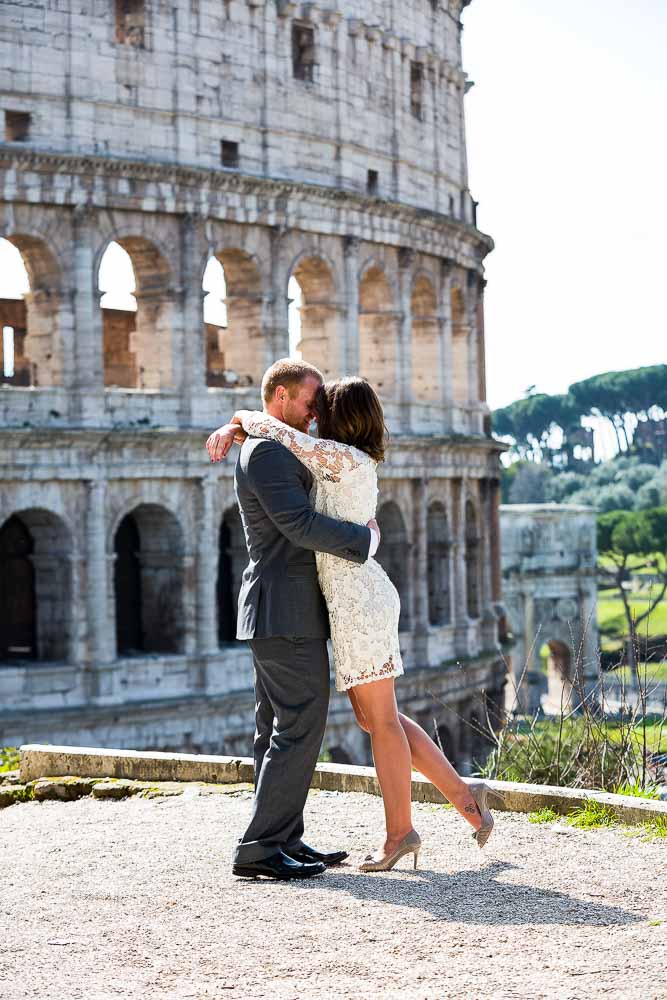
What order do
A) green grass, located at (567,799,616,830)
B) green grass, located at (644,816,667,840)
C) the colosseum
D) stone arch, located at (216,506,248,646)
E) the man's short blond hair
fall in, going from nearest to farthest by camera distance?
1. the man's short blond hair
2. green grass, located at (644,816,667,840)
3. green grass, located at (567,799,616,830)
4. the colosseum
5. stone arch, located at (216,506,248,646)

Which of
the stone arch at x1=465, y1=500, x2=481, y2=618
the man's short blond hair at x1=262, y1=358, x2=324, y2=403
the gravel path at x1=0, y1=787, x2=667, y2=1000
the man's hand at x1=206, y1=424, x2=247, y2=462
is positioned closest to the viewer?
the gravel path at x1=0, y1=787, x2=667, y2=1000

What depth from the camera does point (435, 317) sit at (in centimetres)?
2709

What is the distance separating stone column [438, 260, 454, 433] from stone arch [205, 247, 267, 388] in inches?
178

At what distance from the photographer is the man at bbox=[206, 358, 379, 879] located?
20.3 ft

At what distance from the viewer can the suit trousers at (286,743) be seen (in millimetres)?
6215

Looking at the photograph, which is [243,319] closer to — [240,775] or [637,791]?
[240,775]

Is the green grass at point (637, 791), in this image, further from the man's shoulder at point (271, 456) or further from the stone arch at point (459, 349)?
the stone arch at point (459, 349)

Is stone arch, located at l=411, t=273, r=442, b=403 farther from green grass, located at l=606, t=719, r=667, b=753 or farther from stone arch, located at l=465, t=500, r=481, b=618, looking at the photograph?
green grass, located at l=606, t=719, r=667, b=753

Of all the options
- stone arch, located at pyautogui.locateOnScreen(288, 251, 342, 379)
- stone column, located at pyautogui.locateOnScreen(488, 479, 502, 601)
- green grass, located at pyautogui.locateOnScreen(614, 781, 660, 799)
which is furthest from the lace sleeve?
stone column, located at pyautogui.locateOnScreen(488, 479, 502, 601)

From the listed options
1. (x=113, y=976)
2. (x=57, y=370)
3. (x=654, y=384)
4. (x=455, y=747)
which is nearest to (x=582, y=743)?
(x=113, y=976)

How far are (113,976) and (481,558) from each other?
77.4 ft

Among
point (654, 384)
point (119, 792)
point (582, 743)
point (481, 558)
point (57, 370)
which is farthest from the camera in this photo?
point (654, 384)

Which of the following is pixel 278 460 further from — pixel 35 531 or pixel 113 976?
pixel 35 531

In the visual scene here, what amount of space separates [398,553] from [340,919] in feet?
66.1
